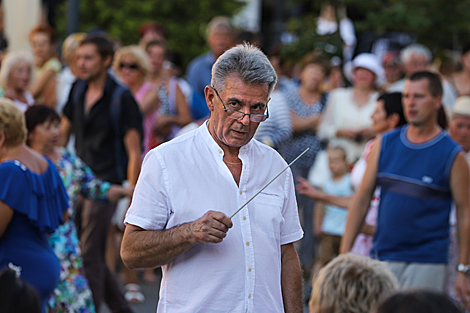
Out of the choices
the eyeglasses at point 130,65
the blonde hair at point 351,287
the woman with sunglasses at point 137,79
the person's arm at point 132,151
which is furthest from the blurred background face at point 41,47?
the blonde hair at point 351,287

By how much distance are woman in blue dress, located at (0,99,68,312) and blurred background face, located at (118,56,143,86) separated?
358 centimetres

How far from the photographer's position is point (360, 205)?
5.71m

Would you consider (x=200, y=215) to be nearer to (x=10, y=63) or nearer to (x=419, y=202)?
(x=419, y=202)

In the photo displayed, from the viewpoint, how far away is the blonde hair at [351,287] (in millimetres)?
3592

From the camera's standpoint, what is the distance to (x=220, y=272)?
3.48 metres

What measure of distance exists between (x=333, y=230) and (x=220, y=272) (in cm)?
484

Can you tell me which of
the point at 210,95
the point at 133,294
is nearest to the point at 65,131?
the point at 133,294

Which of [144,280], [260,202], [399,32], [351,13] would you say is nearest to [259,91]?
[260,202]

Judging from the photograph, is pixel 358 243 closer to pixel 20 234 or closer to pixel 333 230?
pixel 333 230

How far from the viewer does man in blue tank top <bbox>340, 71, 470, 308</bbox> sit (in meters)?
5.50

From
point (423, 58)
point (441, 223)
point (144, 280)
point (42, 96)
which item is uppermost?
point (423, 58)

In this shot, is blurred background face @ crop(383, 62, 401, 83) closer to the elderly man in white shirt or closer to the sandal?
the sandal

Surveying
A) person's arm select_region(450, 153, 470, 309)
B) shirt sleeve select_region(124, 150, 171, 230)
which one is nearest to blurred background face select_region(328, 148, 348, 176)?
person's arm select_region(450, 153, 470, 309)

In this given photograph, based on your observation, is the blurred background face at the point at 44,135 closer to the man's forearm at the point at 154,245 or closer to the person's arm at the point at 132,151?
the person's arm at the point at 132,151
